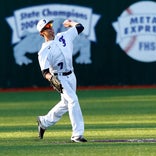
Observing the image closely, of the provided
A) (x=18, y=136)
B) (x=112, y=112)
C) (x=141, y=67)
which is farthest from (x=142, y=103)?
(x=18, y=136)

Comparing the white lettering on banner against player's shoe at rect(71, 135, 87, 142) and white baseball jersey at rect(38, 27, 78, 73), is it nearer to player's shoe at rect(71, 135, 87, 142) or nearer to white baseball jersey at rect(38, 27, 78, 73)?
white baseball jersey at rect(38, 27, 78, 73)

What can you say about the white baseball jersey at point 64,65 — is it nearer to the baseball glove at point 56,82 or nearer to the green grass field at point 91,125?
the baseball glove at point 56,82

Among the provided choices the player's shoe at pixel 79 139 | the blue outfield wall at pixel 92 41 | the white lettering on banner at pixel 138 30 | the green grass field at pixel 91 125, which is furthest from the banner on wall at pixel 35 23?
the player's shoe at pixel 79 139

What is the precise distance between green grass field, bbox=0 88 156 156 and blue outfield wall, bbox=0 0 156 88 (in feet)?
2.33

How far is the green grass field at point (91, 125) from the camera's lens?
12203 mm

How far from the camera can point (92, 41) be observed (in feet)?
86.2

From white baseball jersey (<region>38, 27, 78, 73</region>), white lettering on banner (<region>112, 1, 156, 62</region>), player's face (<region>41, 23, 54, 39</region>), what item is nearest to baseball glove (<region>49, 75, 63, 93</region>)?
white baseball jersey (<region>38, 27, 78, 73</region>)

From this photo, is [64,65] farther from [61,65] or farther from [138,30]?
[138,30]

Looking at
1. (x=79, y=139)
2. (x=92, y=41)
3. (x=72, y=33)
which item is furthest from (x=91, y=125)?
(x=92, y=41)

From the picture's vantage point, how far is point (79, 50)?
1023 inches

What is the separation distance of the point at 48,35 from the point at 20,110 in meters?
6.63

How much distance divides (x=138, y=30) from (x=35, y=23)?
303 cm

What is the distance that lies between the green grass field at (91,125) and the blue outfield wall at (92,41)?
2.33 feet

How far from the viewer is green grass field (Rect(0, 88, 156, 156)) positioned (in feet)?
40.0
